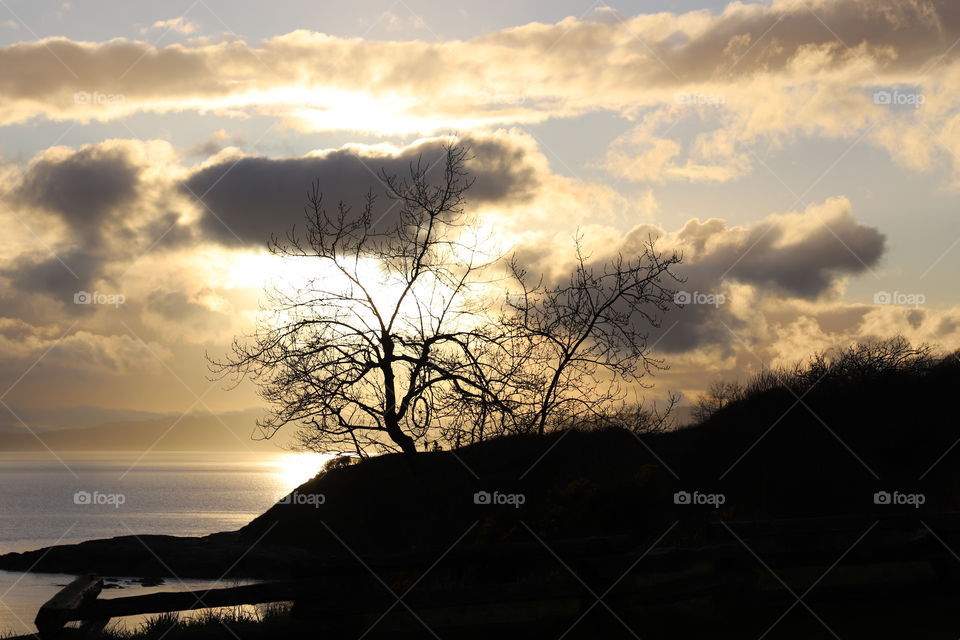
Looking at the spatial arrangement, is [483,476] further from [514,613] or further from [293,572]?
[293,572]

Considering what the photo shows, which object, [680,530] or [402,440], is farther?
[402,440]

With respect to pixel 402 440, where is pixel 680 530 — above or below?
below

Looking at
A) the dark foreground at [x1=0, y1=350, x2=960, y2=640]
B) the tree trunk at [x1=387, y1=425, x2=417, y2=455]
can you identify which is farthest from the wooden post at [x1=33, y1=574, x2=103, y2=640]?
the tree trunk at [x1=387, y1=425, x2=417, y2=455]

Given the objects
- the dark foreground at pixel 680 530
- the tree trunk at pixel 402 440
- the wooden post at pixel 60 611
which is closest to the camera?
the wooden post at pixel 60 611

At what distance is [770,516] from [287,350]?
10476 millimetres

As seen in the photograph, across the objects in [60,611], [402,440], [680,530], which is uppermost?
[402,440]

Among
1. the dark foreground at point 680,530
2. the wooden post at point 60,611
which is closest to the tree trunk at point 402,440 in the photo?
the dark foreground at point 680,530

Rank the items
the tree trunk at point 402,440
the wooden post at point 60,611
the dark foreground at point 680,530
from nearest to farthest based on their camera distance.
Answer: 1. the wooden post at point 60,611
2. the dark foreground at point 680,530
3. the tree trunk at point 402,440

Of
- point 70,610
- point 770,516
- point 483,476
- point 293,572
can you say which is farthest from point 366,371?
point 770,516

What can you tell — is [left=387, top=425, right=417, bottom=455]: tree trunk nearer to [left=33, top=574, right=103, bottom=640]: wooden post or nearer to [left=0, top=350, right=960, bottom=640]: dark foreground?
[left=0, top=350, right=960, bottom=640]: dark foreground

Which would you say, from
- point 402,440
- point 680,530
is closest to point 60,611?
point 402,440

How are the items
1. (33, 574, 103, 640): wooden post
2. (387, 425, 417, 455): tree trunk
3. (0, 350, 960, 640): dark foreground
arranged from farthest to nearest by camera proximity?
(387, 425, 417, 455): tree trunk → (0, 350, 960, 640): dark foreground → (33, 574, 103, 640): wooden post

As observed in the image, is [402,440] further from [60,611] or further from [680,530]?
[60,611]

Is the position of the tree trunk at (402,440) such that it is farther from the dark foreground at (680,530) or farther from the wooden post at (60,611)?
the wooden post at (60,611)
